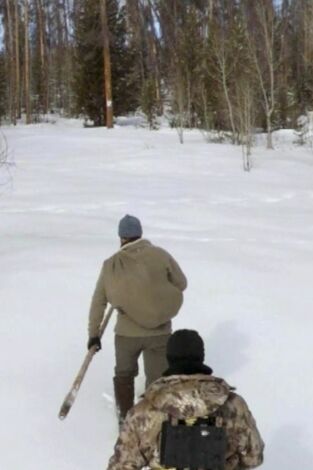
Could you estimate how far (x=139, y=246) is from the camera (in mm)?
4180

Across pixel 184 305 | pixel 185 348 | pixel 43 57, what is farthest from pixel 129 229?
pixel 43 57

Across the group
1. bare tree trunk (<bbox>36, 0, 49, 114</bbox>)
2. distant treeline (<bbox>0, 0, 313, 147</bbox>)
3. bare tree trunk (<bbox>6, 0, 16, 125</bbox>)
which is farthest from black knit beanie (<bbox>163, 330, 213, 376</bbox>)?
bare tree trunk (<bbox>36, 0, 49, 114</bbox>)

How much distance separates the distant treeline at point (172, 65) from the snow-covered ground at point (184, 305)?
268 inches

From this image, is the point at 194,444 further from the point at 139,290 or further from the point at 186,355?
the point at 139,290

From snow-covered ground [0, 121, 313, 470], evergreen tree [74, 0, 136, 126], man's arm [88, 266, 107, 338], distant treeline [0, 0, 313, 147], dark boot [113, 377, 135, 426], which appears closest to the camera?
man's arm [88, 266, 107, 338]

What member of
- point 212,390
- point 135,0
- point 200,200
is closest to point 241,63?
point 200,200

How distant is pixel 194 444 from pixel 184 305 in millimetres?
4655

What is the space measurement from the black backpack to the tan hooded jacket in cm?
169

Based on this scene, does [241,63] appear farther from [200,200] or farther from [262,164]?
[200,200]

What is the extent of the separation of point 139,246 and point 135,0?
1561 inches

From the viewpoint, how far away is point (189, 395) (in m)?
2.40

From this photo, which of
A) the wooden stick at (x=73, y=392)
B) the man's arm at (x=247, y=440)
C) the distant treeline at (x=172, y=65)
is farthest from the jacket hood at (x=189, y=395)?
the distant treeline at (x=172, y=65)

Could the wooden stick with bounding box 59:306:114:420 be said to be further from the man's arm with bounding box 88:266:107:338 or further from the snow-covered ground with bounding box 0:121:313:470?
the snow-covered ground with bounding box 0:121:313:470

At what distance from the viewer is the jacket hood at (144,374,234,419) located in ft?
7.86
